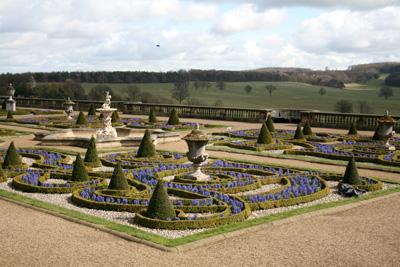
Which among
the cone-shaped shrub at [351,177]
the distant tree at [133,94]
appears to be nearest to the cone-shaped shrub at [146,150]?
the cone-shaped shrub at [351,177]

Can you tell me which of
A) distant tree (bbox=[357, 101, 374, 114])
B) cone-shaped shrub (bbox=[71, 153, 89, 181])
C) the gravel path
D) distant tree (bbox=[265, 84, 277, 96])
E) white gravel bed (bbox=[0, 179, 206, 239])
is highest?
distant tree (bbox=[265, 84, 277, 96])

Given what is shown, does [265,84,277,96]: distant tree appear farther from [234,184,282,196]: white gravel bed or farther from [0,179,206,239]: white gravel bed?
[0,179,206,239]: white gravel bed

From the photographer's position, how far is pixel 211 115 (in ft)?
139

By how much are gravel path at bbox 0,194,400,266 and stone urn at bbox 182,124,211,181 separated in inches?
185

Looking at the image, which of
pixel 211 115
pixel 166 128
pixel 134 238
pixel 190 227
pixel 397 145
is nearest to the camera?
pixel 134 238

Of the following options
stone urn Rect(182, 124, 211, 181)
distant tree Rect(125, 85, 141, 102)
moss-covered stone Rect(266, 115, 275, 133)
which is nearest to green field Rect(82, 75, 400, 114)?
distant tree Rect(125, 85, 141, 102)

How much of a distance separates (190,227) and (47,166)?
8.32m

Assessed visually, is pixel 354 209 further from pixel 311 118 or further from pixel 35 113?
pixel 35 113

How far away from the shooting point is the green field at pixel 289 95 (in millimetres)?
73500

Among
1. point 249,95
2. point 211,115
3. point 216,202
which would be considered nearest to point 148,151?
point 216,202

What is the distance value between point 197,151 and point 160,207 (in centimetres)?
484

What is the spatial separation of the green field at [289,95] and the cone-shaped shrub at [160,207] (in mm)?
57534

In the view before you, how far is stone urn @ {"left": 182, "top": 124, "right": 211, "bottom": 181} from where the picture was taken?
51.4 feet

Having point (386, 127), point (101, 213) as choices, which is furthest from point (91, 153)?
point (386, 127)
